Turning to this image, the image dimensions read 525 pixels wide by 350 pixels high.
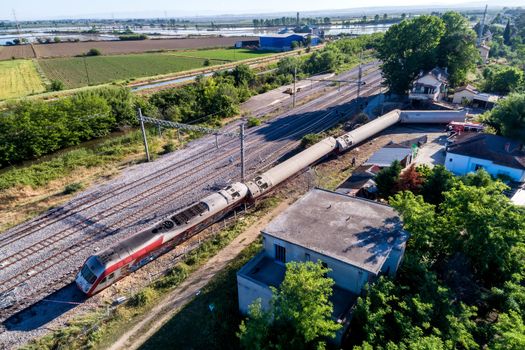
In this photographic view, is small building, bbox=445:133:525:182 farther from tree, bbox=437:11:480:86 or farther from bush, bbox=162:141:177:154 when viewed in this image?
bush, bbox=162:141:177:154

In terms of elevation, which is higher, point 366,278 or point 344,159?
point 366,278

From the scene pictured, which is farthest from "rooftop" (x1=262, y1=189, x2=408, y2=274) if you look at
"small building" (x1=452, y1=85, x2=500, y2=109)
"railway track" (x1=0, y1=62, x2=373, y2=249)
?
"small building" (x1=452, y1=85, x2=500, y2=109)

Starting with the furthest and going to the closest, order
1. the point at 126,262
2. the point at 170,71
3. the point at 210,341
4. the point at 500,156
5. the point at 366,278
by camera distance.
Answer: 1. the point at 170,71
2. the point at 500,156
3. the point at 126,262
4. the point at 210,341
5. the point at 366,278

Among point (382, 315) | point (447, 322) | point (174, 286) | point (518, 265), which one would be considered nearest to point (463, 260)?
point (518, 265)

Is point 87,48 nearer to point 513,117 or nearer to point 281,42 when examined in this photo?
point 281,42

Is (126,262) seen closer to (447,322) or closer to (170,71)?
(447,322)
